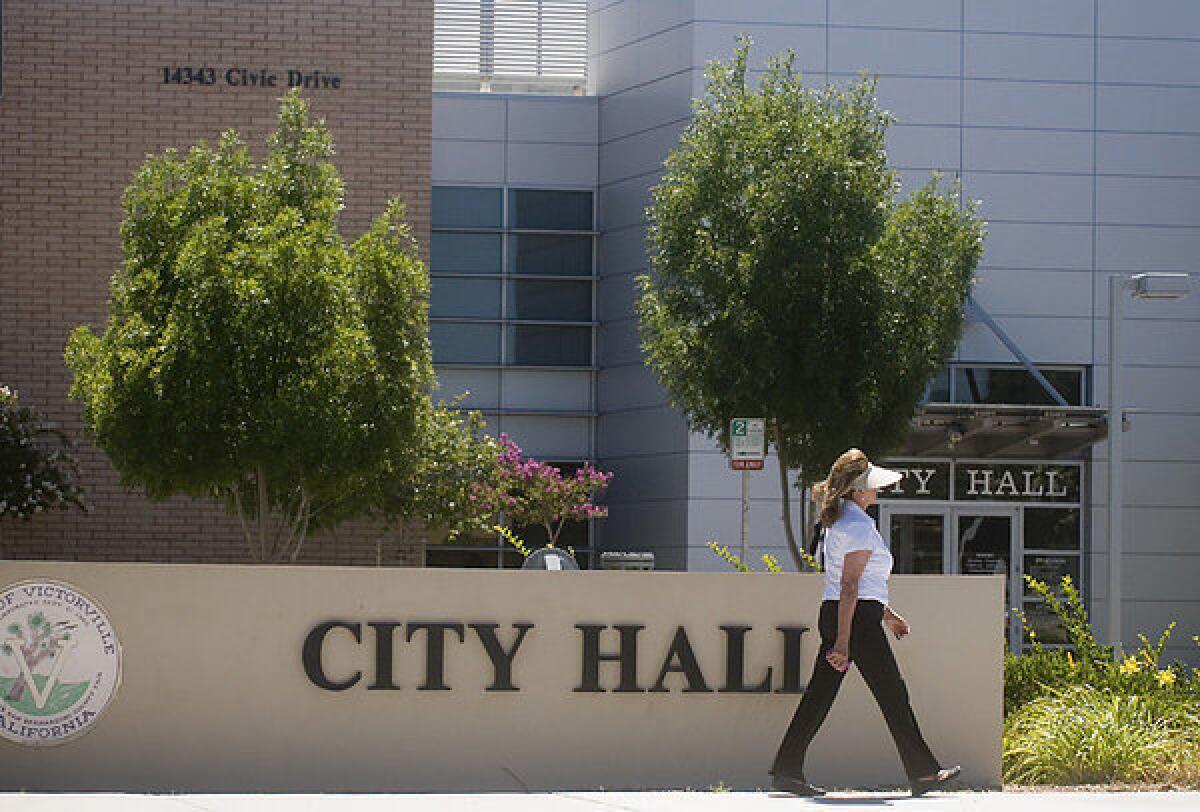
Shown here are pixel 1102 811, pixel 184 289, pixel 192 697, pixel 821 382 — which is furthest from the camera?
pixel 821 382

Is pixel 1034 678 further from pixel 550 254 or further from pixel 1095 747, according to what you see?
pixel 550 254

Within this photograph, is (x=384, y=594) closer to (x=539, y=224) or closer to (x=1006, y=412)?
(x=1006, y=412)

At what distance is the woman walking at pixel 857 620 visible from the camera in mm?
10289

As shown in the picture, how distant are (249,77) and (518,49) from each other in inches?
333

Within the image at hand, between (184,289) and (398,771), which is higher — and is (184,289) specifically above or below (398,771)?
above

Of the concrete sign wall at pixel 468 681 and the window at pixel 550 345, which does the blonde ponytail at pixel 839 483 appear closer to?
the concrete sign wall at pixel 468 681

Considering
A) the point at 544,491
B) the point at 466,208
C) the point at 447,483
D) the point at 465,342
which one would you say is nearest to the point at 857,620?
the point at 447,483

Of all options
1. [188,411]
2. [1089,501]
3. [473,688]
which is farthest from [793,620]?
[1089,501]

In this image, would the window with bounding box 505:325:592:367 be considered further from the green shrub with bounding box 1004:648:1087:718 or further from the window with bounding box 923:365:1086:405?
the green shrub with bounding box 1004:648:1087:718

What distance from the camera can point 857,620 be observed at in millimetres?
10391

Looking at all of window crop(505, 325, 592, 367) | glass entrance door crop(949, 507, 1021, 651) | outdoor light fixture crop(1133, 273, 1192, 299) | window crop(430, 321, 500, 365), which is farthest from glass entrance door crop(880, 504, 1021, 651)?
outdoor light fixture crop(1133, 273, 1192, 299)

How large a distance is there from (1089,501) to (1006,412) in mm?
3798

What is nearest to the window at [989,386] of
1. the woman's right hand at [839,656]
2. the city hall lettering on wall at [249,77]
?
the city hall lettering on wall at [249,77]

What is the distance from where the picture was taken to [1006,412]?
2531 centimetres
